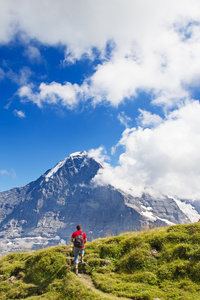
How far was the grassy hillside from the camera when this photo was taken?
11.0m

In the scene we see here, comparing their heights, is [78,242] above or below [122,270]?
above

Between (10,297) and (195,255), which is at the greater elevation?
(195,255)

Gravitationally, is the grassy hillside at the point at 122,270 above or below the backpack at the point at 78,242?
below

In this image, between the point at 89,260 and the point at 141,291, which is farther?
the point at 89,260

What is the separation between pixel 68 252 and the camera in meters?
17.4

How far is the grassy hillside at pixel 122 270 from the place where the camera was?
11.0 meters

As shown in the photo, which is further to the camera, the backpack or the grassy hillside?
the backpack

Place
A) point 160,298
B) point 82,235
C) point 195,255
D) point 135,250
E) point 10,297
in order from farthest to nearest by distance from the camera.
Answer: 1. point 82,235
2. point 135,250
3. point 10,297
4. point 195,255
5. point 160,298

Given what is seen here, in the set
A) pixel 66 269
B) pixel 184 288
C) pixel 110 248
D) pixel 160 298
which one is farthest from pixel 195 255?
pixel 66 269

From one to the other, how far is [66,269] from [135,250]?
501 centimetres

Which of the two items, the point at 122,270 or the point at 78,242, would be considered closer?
the point at 122,270

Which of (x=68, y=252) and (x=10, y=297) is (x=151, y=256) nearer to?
(x=68, y=252)

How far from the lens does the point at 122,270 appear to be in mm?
13773

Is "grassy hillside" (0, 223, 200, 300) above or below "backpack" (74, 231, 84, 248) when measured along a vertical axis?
below
